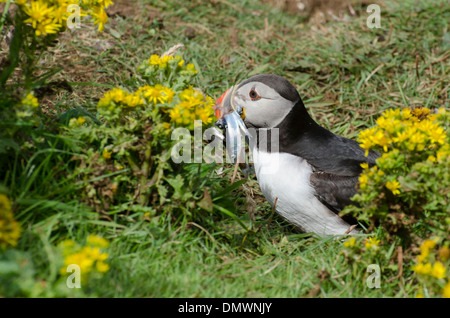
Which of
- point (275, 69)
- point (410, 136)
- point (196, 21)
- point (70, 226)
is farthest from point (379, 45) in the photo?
point (70, 226)

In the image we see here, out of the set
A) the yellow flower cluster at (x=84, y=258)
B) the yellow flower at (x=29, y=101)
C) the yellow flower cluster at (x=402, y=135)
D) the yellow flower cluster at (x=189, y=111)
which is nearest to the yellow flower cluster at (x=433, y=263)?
the yellow flower cluster at (x=402, y=135)

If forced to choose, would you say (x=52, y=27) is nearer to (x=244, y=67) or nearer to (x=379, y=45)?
(x=244, y=67)

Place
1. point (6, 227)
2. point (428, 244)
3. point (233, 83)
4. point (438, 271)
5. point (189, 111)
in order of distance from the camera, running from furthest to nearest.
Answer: point (233, 83)
point (189, 111)
point (428, 244)
point (438, 271)
point (6, 227)

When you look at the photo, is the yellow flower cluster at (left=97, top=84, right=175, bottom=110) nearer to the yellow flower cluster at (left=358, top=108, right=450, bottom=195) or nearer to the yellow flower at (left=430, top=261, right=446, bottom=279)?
the yellow flower cluster at (left=358, top=108, right=450, bottom=195)

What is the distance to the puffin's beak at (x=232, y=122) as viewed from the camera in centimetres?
388

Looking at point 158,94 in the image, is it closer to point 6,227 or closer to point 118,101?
point 118,101

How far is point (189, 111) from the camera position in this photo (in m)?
2.77

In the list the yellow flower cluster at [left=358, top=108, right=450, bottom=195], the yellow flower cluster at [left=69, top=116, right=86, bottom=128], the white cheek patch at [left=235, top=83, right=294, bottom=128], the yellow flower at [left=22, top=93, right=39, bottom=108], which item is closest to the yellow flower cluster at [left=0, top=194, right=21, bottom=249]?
the yellow flower at [left=22, top=93, right=39, bottom=108]

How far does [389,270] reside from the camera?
9.44ft

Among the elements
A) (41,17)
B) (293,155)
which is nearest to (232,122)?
(293,155)

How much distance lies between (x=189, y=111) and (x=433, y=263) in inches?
→ 59.1

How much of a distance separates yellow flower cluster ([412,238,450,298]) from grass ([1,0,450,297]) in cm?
30

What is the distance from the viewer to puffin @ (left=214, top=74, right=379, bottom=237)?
3539 mm

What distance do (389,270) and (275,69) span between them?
3.08 metres
